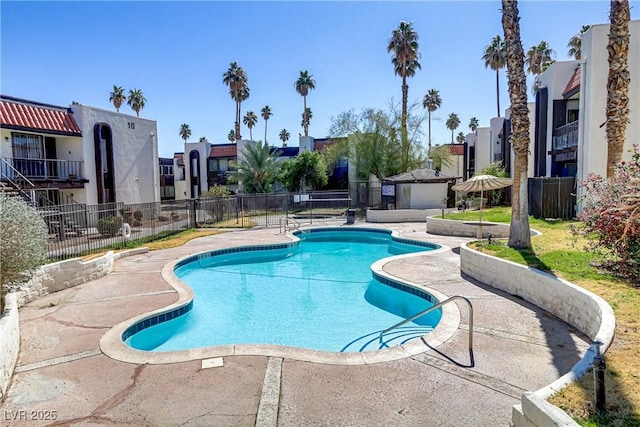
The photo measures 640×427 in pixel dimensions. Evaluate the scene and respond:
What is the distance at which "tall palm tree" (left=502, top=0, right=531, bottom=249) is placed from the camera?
9.84 metres

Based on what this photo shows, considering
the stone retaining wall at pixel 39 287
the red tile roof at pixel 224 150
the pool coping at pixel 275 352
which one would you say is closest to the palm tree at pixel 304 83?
the red tile roof at pixel 224 150

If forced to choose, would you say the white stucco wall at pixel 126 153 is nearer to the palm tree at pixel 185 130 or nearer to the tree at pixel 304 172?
the tree at pixel 304 172

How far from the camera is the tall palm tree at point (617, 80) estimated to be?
10719 mm

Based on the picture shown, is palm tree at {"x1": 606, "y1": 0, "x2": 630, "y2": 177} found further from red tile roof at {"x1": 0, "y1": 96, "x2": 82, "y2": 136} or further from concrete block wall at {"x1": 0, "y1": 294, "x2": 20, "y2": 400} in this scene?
red tile roof at {"x1": 0, "y1": 96, "x2": 82, "y2": 136}

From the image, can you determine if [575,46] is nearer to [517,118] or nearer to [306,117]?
[306,117]

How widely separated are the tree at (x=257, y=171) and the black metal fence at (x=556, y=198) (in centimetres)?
2134

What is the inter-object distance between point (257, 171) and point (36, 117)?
16.4 meters

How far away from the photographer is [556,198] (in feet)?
52.6

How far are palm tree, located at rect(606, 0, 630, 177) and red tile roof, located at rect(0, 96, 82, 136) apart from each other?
2240 centimetres

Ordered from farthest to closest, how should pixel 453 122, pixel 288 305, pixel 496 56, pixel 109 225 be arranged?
pixel 453 122
pixel 496 56
pixel 109 225
pixel 288 305

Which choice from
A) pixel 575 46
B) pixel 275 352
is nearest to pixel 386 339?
pixel 275 352

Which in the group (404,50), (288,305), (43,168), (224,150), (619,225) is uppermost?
(404,50)

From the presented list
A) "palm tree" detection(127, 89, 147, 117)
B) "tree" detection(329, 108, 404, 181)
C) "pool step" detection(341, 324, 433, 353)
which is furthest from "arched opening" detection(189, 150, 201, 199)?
"pool step" detection(341, 324, 433, 353)

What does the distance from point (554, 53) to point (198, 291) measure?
141 ft
